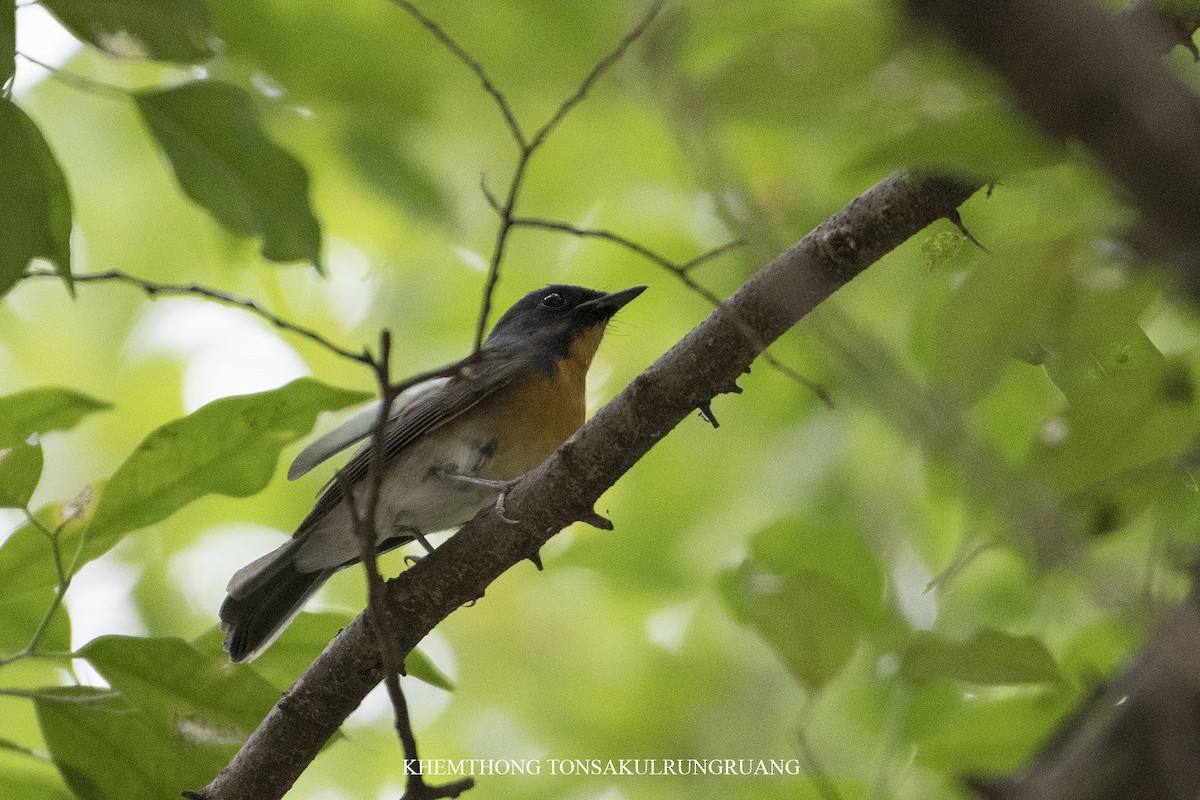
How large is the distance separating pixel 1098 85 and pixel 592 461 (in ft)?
7.84

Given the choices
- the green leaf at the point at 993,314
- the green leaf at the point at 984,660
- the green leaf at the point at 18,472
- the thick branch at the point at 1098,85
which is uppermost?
the green leaf at the point at 18,472

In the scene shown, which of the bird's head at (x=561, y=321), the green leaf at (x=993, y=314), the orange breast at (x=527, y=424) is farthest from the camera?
the bird's head at (x=561, y=321)

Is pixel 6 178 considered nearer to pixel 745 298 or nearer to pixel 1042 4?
pixel 745 298

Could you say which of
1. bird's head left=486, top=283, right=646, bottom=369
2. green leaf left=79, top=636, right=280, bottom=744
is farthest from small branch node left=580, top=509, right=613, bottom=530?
bird's head left=486, top=283, right=646, bottom=369

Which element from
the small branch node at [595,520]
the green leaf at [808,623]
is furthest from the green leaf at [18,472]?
the green leaf at [808,623]

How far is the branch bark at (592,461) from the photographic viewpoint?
9.00ft

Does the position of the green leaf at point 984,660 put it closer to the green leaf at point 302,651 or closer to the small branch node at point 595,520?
the small branch node at point 595,520

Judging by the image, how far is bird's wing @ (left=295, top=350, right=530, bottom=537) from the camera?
4.47 m

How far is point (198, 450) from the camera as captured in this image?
3008 mm

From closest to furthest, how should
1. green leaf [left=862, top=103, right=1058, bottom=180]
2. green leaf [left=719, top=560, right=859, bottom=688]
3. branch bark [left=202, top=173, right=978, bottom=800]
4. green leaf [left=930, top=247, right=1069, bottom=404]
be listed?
green leaf [left=862, top=103, right=1058, bottom=180]
green leaf [left=930, top=247, right=1069, bottom=404]
green leaf [left=719, top=560, right=859, bottom=688]
branch bark [left=202, top=173, right=978, bottom=800]

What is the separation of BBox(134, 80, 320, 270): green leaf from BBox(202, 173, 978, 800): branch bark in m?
1.07

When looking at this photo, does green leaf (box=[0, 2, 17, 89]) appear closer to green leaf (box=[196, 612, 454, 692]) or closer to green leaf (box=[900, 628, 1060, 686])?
green leaf (box=[196, 612, 454, 692])

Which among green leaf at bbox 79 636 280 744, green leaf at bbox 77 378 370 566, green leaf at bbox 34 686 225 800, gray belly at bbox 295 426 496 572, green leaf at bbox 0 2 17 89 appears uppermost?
gray belly at bbox 295 426 496 572

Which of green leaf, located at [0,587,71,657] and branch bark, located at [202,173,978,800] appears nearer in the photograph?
branch bark, located at [202,173,978,800]
